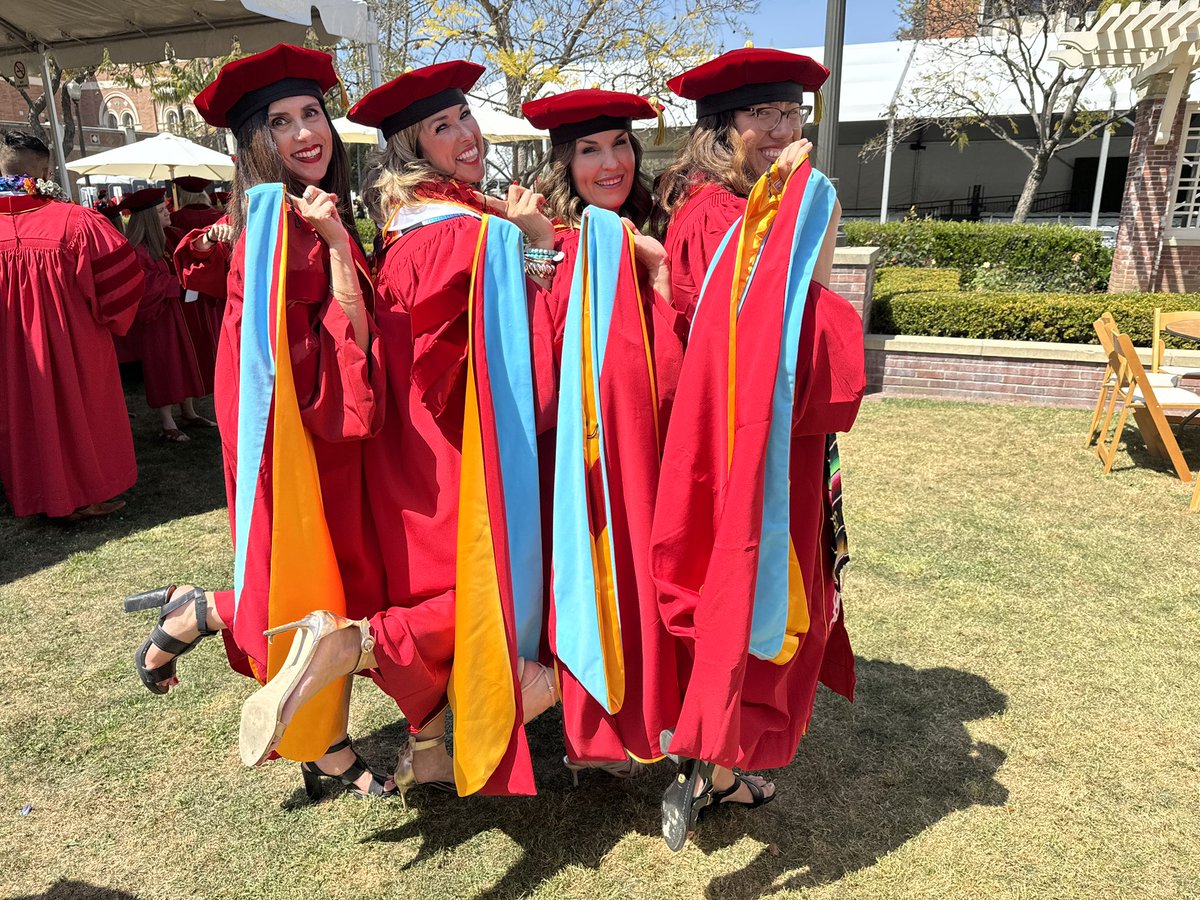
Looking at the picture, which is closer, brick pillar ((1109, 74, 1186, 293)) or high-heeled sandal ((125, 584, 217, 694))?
high-heeled sandal ((125, 584, 217, 694))

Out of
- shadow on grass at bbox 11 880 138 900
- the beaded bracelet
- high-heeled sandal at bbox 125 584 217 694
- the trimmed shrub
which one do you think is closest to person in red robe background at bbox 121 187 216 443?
high-heeled sandal at bbox 125 584 217 694

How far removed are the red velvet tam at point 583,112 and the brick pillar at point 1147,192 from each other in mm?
10609

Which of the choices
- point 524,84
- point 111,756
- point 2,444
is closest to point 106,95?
point 524,84

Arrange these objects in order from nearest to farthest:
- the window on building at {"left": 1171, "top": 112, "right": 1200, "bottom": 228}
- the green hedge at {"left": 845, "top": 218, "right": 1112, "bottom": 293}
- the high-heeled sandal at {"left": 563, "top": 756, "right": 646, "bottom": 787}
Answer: the high-heeled sandal at {"left": 563, "top": 756, "right": 646, "bottom": 787} < the window on building at {"left": 1171, "top": 112, "right": 1200, "bottom": 228} < the green hedge at {"left": 845, "top": 218, "right": 1112, "bottom": 293}

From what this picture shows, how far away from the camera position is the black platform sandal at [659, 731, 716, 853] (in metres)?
2.21

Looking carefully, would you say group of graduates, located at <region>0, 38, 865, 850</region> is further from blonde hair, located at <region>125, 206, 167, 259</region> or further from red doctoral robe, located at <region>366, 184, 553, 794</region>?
blonde hair, located at <region>125, 206, 167, 259</region>

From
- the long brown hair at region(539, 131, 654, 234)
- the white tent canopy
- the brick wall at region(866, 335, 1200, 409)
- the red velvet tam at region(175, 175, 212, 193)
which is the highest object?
the white tent canopy

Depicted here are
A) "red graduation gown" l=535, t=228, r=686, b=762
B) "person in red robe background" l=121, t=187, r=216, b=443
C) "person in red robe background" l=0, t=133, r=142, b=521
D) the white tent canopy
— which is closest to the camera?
"red graduation gown" l=535, t=228, r=686, b=762

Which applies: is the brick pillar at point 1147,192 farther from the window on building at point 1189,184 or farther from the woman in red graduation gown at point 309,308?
the woman in red graduation gown at point 309,308

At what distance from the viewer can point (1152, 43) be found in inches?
350

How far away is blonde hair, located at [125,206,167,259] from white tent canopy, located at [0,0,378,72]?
1.51m

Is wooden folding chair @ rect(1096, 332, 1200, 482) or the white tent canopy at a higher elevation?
the white tent canopy

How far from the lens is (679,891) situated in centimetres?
238

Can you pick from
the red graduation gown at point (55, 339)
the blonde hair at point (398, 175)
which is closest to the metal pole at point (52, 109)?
the red graduation gown at point (55, 339)
